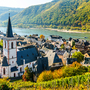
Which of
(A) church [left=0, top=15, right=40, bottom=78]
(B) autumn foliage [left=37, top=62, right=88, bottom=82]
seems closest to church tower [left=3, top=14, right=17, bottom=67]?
(A) church [left=0, top=15, right=40, bottom=78]

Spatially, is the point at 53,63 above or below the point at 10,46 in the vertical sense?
below

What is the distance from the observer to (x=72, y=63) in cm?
3086

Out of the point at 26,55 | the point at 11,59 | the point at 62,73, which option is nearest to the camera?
the point at 62,73

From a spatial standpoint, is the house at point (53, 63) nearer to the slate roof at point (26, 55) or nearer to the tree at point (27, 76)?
the tree at point (27, 76)

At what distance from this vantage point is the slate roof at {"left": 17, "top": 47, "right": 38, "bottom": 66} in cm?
3353

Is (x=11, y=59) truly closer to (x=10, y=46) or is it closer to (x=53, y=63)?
(x=10, y=46)

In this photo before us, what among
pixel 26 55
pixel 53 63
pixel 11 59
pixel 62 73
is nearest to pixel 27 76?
pixel 11 59

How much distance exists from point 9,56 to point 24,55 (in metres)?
4.53

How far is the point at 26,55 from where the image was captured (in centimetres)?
3547

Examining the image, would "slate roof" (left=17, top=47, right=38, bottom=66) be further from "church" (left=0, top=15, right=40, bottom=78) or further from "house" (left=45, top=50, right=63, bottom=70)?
"house" (left=45, top=50, right=63, bottom=70)

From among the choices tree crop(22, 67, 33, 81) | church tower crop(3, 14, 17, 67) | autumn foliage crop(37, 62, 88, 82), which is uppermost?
church tower crop(3, 14, 17, 67)

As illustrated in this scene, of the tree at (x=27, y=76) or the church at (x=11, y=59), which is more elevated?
the church at (x=11, y=59)

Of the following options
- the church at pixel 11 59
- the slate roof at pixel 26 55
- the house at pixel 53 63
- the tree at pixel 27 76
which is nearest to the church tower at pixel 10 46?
the church at pixel 11 59

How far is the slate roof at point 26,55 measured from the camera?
33.5 m
